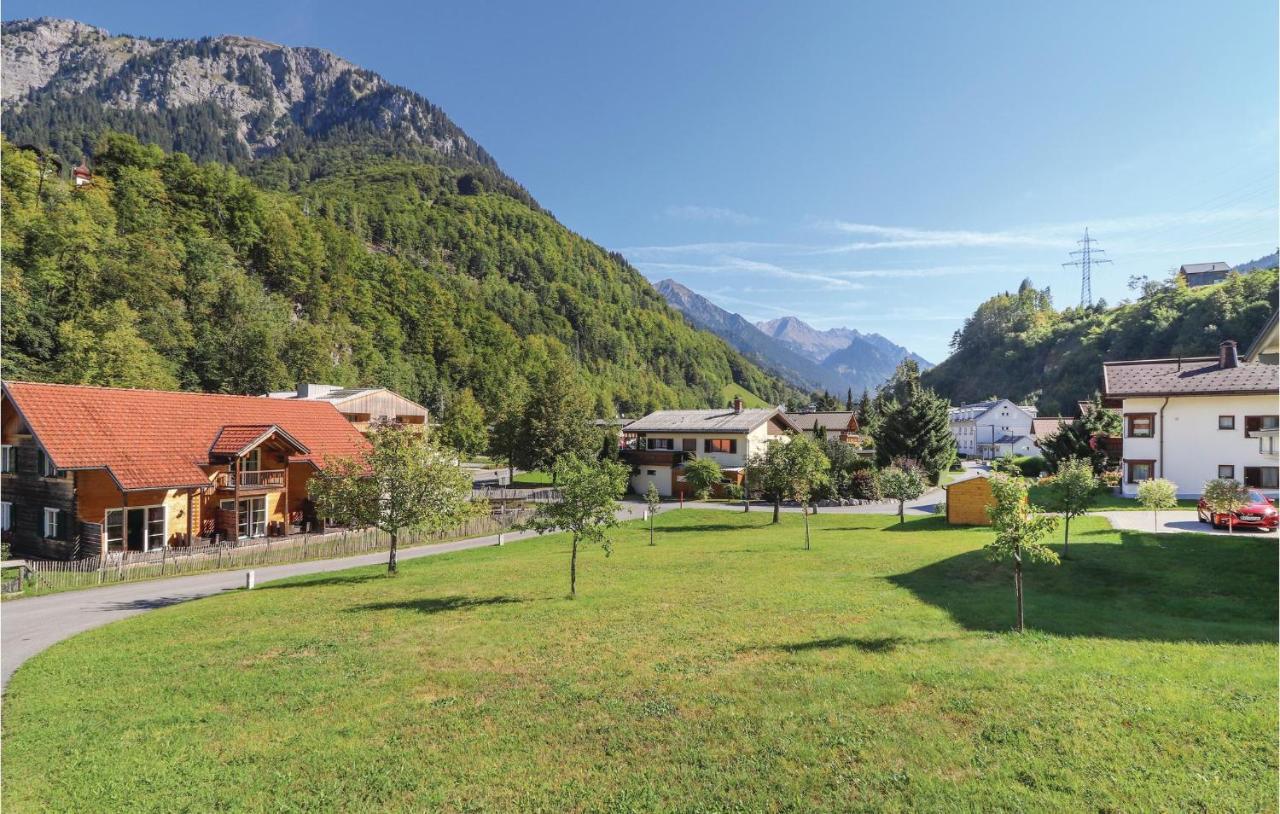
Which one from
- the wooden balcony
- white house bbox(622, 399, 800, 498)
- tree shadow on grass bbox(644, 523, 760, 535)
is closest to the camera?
the wooden balcony

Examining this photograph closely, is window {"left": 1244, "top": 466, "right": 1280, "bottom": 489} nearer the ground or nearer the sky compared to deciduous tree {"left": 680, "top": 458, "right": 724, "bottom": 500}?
nearer the sky

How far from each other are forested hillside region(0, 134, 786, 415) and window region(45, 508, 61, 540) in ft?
96.0

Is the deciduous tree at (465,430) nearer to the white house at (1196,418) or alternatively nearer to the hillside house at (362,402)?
the hillside house at (362,402)

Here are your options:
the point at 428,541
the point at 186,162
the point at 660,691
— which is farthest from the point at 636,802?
the point at 186,162

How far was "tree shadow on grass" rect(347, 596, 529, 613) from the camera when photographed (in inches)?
677

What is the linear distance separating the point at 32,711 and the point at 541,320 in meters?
166

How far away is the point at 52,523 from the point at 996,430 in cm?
12759

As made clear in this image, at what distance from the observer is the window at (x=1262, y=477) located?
34.0m

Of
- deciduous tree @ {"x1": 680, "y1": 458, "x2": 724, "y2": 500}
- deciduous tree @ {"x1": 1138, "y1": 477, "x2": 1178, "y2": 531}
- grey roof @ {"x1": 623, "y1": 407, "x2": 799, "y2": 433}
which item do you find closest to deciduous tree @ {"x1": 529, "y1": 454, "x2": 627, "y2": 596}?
deciduous tree @ {"x1": 1138, "y1": 477, "x2": 1178, "y2": 531}

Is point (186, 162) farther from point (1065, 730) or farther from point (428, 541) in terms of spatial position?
point (1065, 730)

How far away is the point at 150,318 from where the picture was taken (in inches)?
2537

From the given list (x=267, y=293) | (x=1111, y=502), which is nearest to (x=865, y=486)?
(x=1111, y=502)

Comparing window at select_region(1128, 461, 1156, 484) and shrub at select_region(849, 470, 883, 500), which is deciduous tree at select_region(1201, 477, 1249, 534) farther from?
shrub at select_region(849, 470, 883, 500)

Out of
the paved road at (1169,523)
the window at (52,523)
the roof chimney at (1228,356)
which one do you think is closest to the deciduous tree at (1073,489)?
the paved road at (1169,523)
